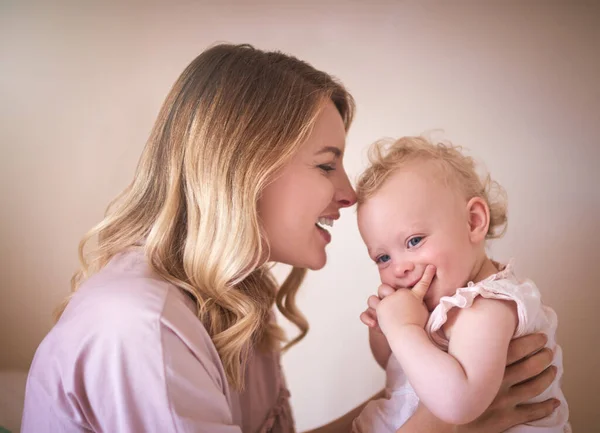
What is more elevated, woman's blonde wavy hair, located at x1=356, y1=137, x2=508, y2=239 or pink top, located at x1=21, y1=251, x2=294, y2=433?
woman's blonde wavy hair, located at x1=356, y1=137, x2=508, y2=239

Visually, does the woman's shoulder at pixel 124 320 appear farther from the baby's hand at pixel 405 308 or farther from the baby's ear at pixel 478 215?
the baby's ear at pixel 478 215

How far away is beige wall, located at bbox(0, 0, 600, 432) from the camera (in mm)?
1626

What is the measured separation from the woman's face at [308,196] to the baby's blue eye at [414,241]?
8.6 inches

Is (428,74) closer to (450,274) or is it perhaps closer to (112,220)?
(450,274)

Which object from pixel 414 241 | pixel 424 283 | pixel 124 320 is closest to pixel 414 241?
pixel 414 241

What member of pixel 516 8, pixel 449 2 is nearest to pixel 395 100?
pixel 449 2

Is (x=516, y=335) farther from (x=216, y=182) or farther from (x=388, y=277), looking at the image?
(x=216, y=182)

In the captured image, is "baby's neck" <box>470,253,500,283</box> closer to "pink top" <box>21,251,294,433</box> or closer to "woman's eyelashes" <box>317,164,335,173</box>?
"woman's eyelashes" <box>317,164,335,173</box>

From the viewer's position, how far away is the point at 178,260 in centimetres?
122

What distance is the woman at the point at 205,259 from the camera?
0.93 m

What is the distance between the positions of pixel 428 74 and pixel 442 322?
98 centimetres

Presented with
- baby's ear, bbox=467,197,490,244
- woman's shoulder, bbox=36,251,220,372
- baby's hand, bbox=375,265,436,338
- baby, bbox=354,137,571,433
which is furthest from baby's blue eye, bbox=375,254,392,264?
woman's shoulder, bbox=36,251,220,372

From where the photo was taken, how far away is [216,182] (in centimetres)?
117

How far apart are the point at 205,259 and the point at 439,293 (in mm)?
555
